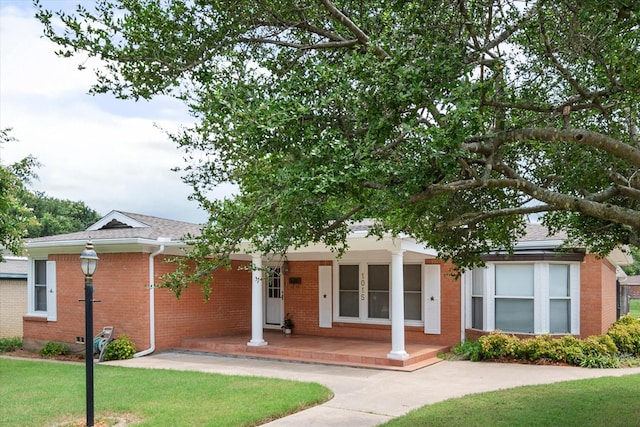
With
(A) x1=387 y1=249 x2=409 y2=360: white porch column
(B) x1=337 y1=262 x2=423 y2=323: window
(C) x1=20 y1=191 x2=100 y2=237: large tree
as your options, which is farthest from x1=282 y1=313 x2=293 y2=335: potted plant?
(C) x1=20 y1=191 x2=100 y2=237: large tree

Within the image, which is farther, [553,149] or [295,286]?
[295,286]

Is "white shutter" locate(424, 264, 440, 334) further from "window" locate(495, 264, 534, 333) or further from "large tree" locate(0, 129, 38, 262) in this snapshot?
"large tree" locate(0, 129, 38, 262)

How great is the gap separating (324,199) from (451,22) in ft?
7.75

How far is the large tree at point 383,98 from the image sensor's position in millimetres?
4938

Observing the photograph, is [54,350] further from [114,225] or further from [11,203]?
[11,203]

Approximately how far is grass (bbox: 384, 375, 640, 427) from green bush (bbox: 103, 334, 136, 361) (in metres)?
8.05

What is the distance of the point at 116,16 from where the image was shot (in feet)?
20.0

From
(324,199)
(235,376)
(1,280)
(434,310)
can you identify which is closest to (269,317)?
(434,310)

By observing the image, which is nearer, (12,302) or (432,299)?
(432,299)

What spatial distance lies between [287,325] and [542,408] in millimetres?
9703

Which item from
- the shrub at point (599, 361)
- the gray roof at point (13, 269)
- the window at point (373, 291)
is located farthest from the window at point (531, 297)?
the gray roof at point (13, 269)

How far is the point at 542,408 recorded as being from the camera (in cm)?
819

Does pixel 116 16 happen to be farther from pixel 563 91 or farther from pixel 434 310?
pixel 434 310

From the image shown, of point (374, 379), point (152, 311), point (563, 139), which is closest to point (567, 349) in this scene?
point (374, 379)
